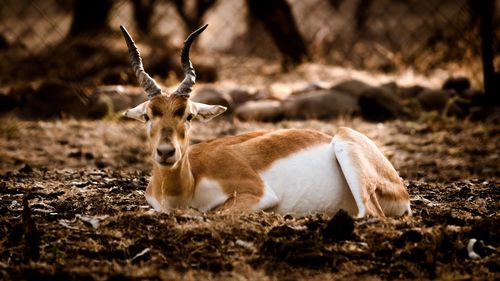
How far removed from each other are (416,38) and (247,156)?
11661 millimetres

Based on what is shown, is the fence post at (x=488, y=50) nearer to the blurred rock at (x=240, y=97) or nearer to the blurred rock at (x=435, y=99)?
the blurred rock at (x=435, y=99)

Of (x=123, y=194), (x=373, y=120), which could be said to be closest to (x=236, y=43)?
(x=373, y=120)

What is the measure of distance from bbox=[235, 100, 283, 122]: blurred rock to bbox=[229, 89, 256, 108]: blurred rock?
544 mm

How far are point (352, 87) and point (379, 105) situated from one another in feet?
2.18

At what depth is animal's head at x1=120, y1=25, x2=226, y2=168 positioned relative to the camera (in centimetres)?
572

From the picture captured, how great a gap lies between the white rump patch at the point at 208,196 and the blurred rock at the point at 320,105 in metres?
5.18

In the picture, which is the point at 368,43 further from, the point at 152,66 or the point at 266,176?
the point at 266,176

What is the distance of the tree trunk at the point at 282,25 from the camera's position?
15273 millimetres

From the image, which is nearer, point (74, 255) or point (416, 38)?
point (74, 255)

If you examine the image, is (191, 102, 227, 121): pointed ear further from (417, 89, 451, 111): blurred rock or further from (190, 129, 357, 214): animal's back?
(417, 89, 451, 111): blurred rock

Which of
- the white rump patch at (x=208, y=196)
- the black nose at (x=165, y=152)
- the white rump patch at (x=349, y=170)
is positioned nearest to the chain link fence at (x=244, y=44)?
the white rump patch at (x=349, y=170)

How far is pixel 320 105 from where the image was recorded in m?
11.6

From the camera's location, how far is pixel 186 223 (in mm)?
5387

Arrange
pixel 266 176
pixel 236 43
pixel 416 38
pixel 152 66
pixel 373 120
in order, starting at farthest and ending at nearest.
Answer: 1. pixel 236 43
2. pixel 416 38
3. pixel 152 66
4. pixel 373 120
5. pixel 266 176
